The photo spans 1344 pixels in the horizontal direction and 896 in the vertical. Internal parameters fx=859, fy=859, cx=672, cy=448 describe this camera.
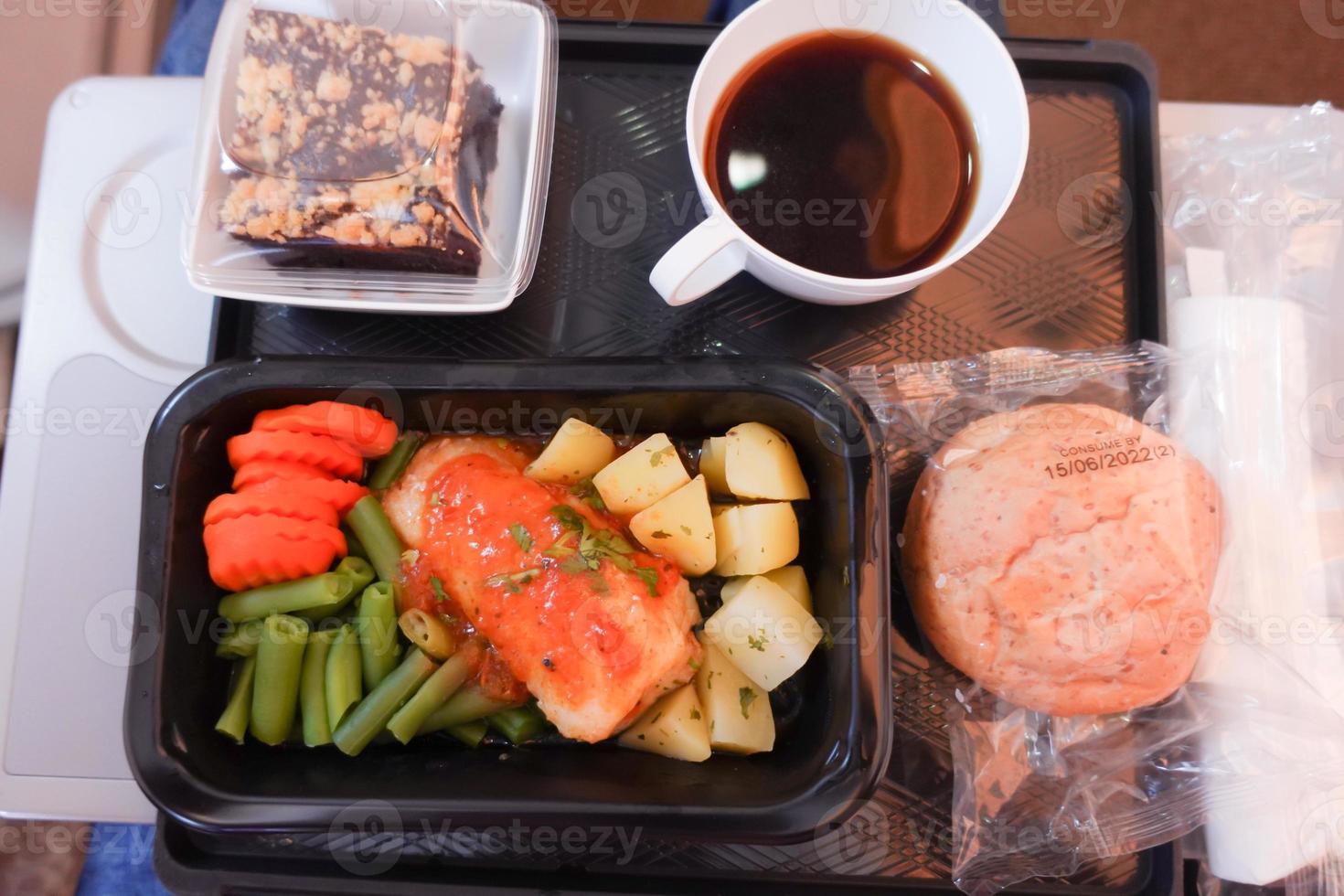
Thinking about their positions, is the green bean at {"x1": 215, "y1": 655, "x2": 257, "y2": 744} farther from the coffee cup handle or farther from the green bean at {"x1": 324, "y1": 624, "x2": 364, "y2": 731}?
the coffee cup handle

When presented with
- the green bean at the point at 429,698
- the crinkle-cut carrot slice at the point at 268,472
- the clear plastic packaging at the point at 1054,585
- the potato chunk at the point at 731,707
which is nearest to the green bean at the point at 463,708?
the green bean at the point at 429,698

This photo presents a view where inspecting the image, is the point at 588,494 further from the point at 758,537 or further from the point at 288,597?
the point at 288,597

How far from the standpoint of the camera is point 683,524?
1546mm

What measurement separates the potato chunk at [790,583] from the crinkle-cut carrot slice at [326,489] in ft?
2.33

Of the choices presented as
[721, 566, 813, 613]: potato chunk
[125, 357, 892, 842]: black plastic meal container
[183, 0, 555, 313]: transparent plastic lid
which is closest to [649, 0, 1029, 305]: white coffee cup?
[125, 357, 892, 842]: black plastic meal container

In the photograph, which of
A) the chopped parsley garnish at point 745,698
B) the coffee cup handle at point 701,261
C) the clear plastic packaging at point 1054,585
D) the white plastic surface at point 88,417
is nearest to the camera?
the coffee cup handle at point 701,261

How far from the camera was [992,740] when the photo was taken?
1608mm

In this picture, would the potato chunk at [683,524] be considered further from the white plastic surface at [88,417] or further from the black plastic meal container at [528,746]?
the white plastic surface at [88,417]

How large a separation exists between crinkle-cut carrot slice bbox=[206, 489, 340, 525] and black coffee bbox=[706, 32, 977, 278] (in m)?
0.91

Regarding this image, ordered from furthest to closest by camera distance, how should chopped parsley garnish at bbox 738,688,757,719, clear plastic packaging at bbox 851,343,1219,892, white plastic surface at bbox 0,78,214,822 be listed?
white plastic surface at bbox 0,78,214,822 → chopped parsley garnish at bbox 738,688,757,719 → clear plastic packaging at bbox 851,343,1219,892

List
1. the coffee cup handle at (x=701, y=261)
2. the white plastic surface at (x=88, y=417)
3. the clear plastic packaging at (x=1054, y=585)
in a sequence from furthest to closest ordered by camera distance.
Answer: the white plastic surface at (x=88, y=417), the clear plastic packaging at (x=1054, y=585), the coffee cup handle at (x=701, y=261)

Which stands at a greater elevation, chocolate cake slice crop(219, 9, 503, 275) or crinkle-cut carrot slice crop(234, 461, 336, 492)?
chocolate cake slice crop(219, 9, 503, 275)

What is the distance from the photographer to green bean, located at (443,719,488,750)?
1.59 metres

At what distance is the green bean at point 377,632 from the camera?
153 centimetres
